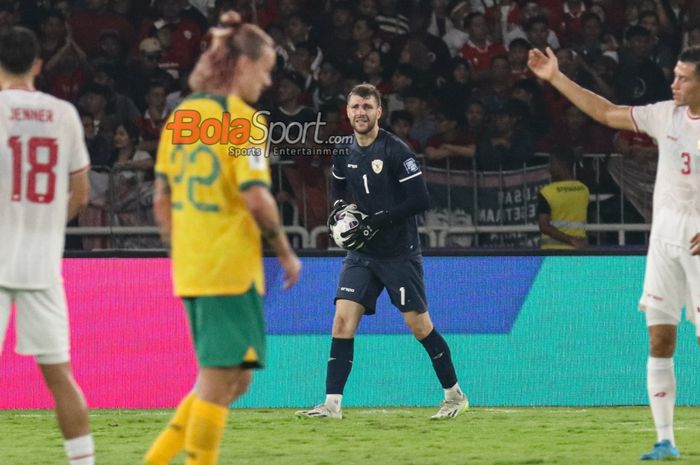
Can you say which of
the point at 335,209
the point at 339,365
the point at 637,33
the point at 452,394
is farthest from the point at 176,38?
the point at 452,394

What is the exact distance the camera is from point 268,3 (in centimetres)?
1470

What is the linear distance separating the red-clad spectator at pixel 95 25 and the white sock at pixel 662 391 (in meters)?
8.61

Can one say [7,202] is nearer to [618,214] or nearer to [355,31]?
[618,214]

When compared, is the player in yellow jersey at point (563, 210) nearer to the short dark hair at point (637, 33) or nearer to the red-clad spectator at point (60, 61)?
the short dark hair at point (637, 33)

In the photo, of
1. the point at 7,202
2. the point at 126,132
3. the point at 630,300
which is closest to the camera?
the point at 7,202

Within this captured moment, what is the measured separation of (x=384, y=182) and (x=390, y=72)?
483 centimetres

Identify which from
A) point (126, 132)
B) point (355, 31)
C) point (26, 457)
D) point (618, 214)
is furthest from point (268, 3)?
point (26, 457)

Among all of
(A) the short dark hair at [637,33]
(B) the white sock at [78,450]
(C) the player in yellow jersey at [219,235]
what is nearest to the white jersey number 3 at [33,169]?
(C) the player in yellow jersey at [219,235]

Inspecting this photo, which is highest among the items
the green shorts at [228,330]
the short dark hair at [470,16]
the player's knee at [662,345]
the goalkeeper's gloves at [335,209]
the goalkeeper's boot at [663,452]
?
the short dark hair at [470,16]

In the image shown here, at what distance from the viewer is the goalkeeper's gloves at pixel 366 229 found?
30.1 ft

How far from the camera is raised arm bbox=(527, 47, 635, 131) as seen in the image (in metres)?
7.05

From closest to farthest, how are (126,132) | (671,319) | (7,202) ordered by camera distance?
1. (7,202)
2. (671,319)
3. (126,132)

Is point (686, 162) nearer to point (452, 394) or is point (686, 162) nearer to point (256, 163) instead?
point (256, 163)

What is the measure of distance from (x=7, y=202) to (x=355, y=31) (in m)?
8.54
